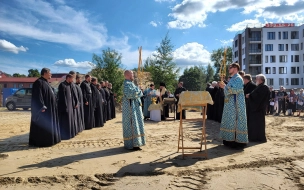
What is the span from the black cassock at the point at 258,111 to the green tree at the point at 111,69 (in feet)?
51.6

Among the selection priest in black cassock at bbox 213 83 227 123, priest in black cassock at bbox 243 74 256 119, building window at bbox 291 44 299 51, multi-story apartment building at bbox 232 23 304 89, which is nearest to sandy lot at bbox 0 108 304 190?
priest in black cassock at bbox 243 74 256 119

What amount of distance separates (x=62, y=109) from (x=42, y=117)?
3.36 feet

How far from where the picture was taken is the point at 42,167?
5.36 meters

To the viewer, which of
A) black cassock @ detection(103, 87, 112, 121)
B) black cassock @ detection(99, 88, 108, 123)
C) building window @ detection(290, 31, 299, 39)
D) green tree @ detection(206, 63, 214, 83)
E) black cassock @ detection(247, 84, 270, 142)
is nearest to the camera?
black cassock @ detection(247, 84, 270, 142)

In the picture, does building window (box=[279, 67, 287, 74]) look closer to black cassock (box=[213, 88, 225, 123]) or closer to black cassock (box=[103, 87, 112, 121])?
black cassock (box=[213, 88, 225, 123])

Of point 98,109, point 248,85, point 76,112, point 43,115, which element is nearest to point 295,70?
point 248,85

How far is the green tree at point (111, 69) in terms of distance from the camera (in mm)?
23172

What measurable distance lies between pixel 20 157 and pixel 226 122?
5032 mm

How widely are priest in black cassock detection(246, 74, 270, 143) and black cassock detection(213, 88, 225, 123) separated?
3.46 meters

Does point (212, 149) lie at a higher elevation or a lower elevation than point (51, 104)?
lower

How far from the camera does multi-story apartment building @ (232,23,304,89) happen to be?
5725 cm

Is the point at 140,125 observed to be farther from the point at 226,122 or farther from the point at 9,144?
the point at 9,144

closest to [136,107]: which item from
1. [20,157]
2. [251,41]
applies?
[20,157]

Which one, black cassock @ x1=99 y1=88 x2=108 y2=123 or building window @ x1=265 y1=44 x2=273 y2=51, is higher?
building window @ x1=265 y1=44 x2=273 y2=51
